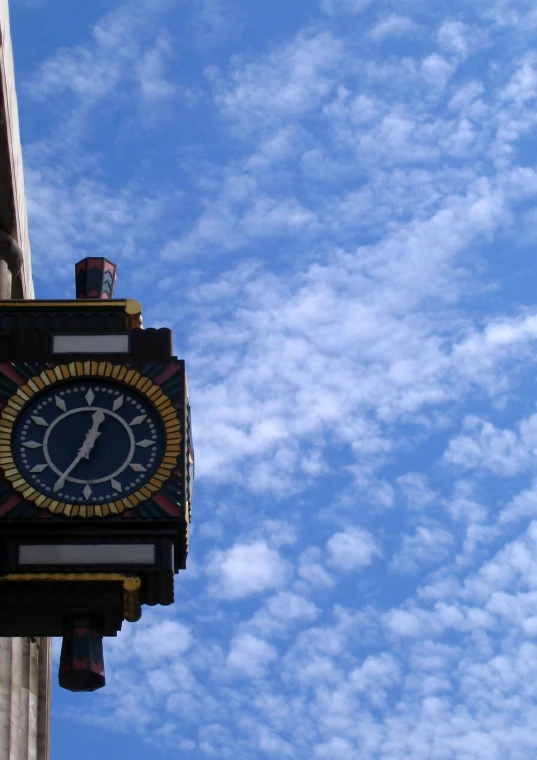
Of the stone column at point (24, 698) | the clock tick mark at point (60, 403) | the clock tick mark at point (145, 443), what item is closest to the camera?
the clock tick mark at point (145, 443)

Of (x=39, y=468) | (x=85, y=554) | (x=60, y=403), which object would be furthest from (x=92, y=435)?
(x=85, y=554)

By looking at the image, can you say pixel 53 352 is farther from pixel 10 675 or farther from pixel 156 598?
pixel 10 675

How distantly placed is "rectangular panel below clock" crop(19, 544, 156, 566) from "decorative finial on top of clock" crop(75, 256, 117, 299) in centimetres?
559

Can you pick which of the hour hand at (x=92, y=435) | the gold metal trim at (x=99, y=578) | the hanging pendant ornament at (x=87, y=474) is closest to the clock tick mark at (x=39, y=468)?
the hanging pendant ornament at (x=87, y=474)

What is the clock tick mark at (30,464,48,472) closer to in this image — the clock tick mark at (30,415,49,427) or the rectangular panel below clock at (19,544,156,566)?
the clock tick mark at (30,415,49,427)

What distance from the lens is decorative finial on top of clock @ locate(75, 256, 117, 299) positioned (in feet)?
97.1

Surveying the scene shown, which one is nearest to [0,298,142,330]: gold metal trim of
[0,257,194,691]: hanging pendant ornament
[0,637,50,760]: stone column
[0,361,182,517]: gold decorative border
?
[0,257,194,691]: hanging pendant ornament

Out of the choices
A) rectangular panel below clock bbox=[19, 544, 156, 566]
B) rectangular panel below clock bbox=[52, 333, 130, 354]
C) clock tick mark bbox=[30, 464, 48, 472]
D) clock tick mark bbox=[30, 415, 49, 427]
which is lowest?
rectangular panel below clock bbox=[19, 544, 156, 566]

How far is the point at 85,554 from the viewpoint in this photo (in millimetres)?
25578

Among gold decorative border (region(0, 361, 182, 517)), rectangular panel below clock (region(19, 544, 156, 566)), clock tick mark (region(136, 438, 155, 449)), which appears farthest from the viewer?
clock tick mark (region(136, 438, 155, 449))

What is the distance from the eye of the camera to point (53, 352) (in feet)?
91.2

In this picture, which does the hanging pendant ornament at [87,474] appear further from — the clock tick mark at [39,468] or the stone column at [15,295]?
the stone column at [15,295]

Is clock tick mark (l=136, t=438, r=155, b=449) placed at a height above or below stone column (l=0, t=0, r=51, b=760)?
below

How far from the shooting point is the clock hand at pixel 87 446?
2617 centimetres
